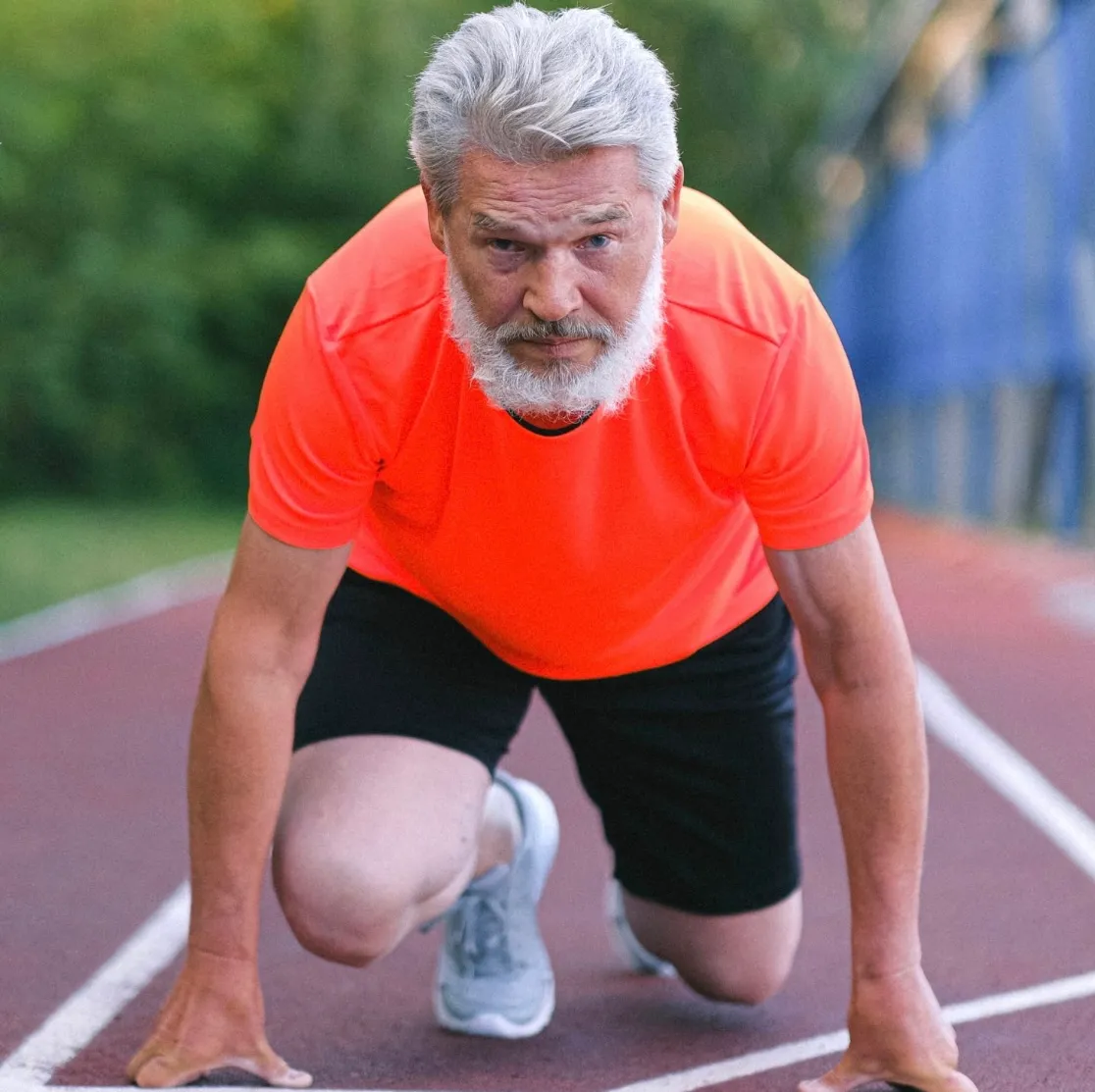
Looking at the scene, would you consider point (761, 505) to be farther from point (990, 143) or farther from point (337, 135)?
point (337, 135)

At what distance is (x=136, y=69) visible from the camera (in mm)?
26625

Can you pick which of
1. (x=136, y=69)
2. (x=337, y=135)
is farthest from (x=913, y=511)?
(x=136, y=69)

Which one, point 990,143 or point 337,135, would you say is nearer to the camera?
point 990,143

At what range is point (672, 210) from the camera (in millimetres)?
3115

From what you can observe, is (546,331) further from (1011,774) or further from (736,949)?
(1011,774)

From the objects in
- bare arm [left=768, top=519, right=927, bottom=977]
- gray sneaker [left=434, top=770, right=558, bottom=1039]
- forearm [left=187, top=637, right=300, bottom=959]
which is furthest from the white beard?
gray sneaker [left=434, top=770, right=558, bottom=1039]

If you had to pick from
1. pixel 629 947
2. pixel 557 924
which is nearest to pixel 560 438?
pixel 629 947

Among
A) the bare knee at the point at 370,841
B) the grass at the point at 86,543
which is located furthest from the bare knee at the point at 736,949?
the grass at the point at 86,543

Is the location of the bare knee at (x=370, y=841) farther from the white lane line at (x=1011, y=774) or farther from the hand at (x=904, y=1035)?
the white lane line at (x=1011, y=774)

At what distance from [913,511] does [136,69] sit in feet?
43.1

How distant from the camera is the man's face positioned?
2.89 meters

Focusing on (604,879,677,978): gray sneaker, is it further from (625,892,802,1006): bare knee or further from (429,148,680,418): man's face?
(429,148,680,418): man's face

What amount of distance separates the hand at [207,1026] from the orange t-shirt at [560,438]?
2.57ft

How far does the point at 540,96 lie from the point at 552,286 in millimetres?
293
